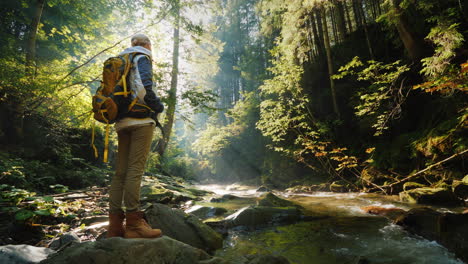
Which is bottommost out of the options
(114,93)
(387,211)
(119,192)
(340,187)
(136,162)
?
(387,211)

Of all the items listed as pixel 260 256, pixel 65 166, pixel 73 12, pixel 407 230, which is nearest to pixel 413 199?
pixel 407 230

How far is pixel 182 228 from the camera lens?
10.9ft

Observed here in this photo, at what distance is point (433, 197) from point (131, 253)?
687 cm

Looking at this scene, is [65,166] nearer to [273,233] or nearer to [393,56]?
[273,233]

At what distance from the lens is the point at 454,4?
6.85m

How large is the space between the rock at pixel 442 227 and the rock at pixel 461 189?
2.51 m

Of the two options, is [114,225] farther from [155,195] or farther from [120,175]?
[155,195]

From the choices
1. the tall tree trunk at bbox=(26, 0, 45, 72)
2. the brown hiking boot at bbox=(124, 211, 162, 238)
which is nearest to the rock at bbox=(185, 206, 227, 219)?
the brown hiking boot at bbox=(124, 211, 162, 238)

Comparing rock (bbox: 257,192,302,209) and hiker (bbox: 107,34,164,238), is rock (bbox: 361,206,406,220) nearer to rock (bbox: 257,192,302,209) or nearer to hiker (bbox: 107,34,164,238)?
rock (bbox: 257,192,302,209)

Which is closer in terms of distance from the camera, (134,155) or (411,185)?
(134,155)

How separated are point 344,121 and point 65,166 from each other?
12648 millimetres

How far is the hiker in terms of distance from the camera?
7.91 ft

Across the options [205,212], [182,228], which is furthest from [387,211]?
[182,228]

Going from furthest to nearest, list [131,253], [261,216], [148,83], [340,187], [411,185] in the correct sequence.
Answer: [340,187] < [411,185] < [261,216] < [148,83] < [131,253]
